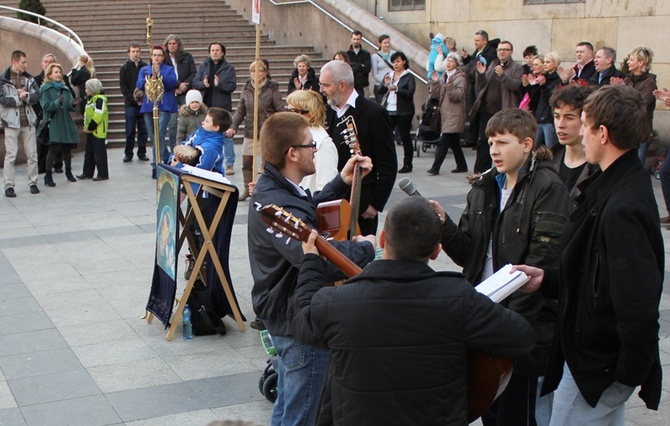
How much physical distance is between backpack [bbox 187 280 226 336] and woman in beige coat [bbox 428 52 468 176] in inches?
313

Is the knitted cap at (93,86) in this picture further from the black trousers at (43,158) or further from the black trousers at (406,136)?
the black trousers at (406,136)

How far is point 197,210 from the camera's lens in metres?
6.70

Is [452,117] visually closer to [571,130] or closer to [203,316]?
[203,316]

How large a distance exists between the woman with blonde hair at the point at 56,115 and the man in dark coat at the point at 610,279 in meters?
11.6

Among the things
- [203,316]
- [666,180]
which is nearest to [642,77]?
[666,180]

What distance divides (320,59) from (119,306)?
1514cm

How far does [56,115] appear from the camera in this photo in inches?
547

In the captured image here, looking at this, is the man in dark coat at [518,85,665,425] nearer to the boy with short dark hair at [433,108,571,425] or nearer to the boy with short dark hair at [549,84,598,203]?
the boy with short dark hair at [433,108,571,425]

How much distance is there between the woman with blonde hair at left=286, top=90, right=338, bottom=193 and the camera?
5.89m

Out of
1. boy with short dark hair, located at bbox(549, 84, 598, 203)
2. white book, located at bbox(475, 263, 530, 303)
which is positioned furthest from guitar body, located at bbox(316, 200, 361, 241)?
boy with short dark hair, located at bbox(549, 84, 598, 203)

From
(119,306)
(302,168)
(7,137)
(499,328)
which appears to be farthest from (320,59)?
(499,328)

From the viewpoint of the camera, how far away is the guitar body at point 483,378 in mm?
3113

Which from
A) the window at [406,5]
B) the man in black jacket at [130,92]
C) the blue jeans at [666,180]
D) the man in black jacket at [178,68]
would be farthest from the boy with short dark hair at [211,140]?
the window at [406,5]

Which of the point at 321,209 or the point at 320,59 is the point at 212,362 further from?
the point at 320,59
